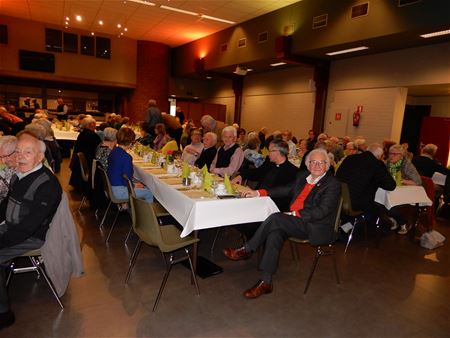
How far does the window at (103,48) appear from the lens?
41.5ft

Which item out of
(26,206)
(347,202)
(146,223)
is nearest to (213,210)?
(146,223)

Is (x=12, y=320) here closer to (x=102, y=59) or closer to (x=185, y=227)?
(x=185, y=227)

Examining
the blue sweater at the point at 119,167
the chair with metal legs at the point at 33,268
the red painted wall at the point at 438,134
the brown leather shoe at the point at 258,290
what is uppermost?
the red painted wall at the point at 438,134

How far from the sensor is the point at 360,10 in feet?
21.3

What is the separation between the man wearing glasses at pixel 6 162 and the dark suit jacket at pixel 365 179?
3.42 metres

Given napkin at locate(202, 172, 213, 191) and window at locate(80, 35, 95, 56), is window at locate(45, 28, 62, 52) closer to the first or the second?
window at locate(80, 35, 95, 56)

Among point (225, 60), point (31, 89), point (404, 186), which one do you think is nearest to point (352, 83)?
point (225, 60)

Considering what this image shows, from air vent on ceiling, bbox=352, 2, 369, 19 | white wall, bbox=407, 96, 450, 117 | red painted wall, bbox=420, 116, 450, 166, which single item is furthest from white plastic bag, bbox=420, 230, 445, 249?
white wall, bbox=407, 96, 450, 117

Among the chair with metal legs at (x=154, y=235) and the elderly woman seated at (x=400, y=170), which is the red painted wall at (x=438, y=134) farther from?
the chair with metal legs at (x=154, y=235)

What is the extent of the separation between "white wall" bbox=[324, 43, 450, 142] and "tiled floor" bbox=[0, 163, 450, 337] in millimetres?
4818

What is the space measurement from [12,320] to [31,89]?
12.8 m

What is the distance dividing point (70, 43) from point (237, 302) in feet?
41.3

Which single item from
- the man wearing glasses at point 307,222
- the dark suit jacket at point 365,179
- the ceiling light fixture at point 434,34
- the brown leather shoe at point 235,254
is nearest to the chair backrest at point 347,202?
the dark suit jacket at point 365,179

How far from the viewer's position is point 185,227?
265 cm
